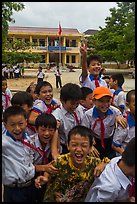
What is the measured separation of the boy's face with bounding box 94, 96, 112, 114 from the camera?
7.52 feet

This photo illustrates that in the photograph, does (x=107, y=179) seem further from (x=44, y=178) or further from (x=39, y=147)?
(x=39, y=147)

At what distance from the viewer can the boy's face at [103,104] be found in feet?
7.52

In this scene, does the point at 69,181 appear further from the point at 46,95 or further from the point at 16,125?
the point at 46,95

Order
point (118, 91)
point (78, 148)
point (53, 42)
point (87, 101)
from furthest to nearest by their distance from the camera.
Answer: point (53, 42) → point (118, 91) → point (87, 101) → point (78, 148)

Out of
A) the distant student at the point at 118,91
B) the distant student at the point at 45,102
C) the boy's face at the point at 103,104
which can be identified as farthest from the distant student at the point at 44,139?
the distant student at the point at 118,91

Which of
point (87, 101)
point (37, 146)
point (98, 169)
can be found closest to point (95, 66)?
point (87, 101)

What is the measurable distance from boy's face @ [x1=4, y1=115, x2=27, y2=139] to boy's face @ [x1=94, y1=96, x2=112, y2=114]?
27.3 inches

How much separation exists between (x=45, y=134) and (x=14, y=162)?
0.37m

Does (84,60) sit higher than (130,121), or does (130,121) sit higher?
(84,60)

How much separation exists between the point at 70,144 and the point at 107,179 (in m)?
0.33

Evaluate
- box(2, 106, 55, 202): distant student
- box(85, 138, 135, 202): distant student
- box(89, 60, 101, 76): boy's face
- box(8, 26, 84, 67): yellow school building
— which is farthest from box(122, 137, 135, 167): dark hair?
box(8, 26, 84, 67): yellow school building

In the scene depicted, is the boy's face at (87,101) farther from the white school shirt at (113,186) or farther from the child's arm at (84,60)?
the white school shirt at (113,186)

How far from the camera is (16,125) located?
1.86 meters

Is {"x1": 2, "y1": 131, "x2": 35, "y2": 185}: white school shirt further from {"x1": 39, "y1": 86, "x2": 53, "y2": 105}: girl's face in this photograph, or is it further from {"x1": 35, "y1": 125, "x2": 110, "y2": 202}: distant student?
{"x1": 39, "y1": 86, "x2": 53, "y2": 105}: girl's face
